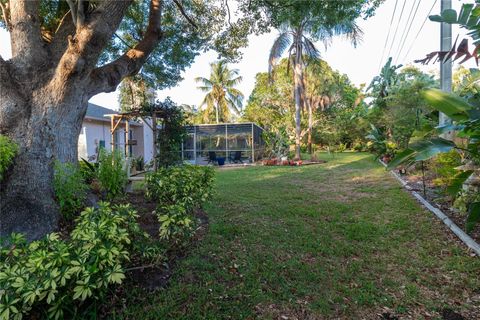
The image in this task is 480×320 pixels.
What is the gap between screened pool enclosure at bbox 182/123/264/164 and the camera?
18.0m

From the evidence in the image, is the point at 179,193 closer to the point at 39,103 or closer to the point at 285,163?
the point at 39,103

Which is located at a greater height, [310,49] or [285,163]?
[310,49]

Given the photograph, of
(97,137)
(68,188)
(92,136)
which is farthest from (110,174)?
(97,137)

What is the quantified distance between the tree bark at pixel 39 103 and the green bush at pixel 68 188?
11 cm

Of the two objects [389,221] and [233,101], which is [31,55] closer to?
[389,221]

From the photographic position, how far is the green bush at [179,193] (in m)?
3.01

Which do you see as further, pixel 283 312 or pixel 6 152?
pixel 6 152

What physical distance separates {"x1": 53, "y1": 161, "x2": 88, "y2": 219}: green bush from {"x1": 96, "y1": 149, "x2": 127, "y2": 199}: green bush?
74 centimetres

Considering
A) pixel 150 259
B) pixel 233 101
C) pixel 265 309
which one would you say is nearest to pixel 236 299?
pixel 265 309

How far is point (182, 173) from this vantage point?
463 cm

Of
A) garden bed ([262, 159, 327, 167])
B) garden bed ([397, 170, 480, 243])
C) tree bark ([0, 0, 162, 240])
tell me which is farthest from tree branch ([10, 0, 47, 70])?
garden bed ([262, 159, 327, 167])

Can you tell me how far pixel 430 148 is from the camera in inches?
98.9

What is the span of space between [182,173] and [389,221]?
3.82 m

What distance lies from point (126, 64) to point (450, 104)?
4807mm
